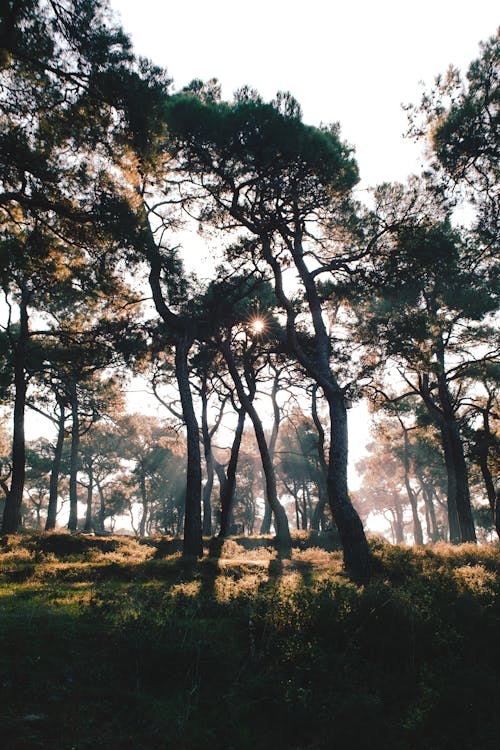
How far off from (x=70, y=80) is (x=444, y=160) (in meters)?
11.4

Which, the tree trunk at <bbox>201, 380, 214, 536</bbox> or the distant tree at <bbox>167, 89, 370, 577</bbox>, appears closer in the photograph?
the distant tree at <bbox>167, 89, 370, 577</bbox>

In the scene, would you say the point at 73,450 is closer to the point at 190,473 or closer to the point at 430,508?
the point at 190,473

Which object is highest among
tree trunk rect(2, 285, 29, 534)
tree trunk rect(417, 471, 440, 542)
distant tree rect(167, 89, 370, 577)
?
distant tree rect(167, 89, 370, 577)

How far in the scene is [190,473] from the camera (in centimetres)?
1496

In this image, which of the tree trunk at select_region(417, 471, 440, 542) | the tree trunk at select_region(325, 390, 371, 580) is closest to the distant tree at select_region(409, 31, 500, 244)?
the tree trunk at select_region(325, 390, 371, 580)

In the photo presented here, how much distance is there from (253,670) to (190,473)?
10.5 metres

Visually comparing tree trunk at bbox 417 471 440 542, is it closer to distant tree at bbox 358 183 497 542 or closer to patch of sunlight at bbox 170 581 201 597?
distant tree at bbox 358 183 497 542

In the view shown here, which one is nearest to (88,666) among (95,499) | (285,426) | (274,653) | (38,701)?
(38,701)

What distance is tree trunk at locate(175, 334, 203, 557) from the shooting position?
46.9 ft

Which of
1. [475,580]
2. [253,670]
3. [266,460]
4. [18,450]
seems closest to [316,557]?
[266,460]

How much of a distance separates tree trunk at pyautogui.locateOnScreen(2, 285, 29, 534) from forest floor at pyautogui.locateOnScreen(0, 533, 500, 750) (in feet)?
43.6

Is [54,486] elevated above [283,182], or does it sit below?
below

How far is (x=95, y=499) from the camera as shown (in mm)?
80438

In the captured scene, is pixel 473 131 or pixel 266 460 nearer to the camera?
pixel 473 131
